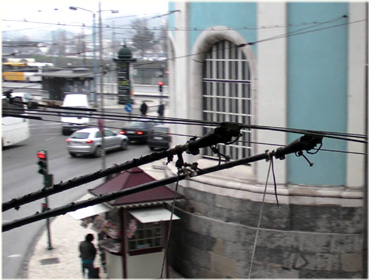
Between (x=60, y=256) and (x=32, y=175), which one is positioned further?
(x=32, y=175)

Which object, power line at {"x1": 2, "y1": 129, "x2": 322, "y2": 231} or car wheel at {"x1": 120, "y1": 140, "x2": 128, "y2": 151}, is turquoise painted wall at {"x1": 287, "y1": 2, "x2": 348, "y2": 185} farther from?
car wheel at {"x1": 120, "y1": 140, "x2": 128, "y2": 151}

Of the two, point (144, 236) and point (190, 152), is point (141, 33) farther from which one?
point (190, 152)

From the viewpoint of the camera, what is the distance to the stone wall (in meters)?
12.2

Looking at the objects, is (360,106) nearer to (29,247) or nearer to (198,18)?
(198,18)

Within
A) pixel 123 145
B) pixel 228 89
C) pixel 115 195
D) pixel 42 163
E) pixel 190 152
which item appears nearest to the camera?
pixel 190 152

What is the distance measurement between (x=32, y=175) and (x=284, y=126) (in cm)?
1494

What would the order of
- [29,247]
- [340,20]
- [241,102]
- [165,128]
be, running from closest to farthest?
1. [340,20]
2. [241,102]
3. [29,247]
4. [165,128]

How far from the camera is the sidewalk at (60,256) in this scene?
581 inches

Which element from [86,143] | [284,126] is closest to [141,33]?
[86,143]

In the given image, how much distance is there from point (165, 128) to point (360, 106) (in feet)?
64.5

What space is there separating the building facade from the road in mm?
5189

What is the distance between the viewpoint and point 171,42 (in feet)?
51.8

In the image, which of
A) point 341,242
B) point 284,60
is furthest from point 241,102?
point 341,242

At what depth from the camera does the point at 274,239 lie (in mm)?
12609
